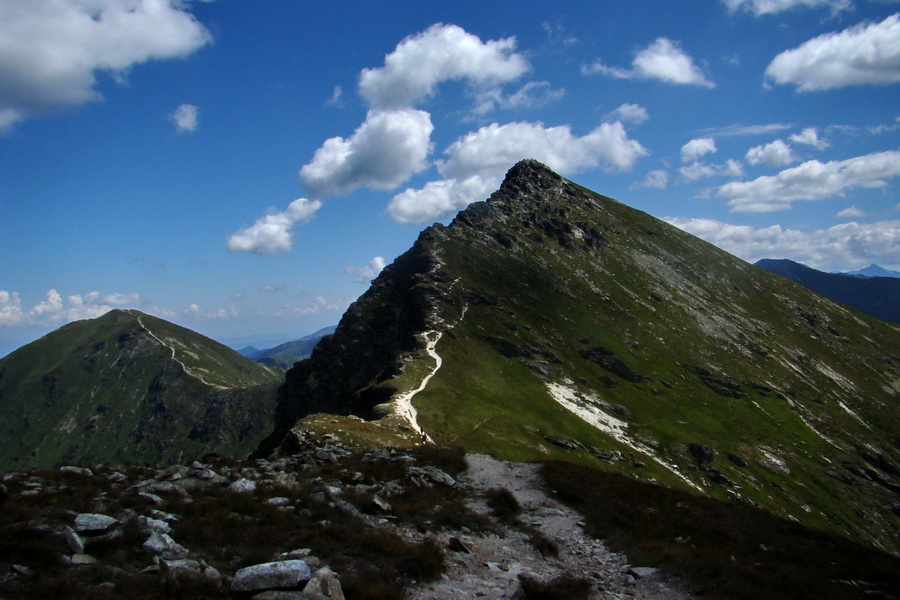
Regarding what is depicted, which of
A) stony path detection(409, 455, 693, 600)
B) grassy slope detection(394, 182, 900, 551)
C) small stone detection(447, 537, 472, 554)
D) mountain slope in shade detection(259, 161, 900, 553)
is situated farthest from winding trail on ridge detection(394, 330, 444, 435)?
small stone detection(447, 537, 472, 554)

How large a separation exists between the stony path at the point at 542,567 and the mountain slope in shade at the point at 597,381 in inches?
1448

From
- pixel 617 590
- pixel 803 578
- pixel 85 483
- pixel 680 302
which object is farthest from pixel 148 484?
pixel 680 302

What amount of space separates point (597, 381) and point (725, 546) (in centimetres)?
10465

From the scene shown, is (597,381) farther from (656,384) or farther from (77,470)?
(77,470)

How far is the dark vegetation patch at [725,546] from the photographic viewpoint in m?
15.4

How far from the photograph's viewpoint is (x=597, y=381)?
120 metres

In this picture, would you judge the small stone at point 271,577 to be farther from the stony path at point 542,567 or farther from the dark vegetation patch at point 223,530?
the stony path at point 542,567

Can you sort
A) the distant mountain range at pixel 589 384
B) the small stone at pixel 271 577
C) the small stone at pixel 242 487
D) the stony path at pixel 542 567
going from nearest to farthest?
the small stone at pixel 271 577, the stony path at pixel 542 567, the small stone at pixel 242 487, the distant mountain range at pixel 589 384

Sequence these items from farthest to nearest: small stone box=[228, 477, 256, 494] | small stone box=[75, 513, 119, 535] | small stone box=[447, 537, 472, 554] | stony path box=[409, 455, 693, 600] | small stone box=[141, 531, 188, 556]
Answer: small stone box=[228, 477, 256, 494] → small stone box=[447, 537, 472, 554] → stony path box=[409, 455, 693, 600] → small stone box=[75, 513, 119, 535] → small stone box=[141, 531, 188, 556]


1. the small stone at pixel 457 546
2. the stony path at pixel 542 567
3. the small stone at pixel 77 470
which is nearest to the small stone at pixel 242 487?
the small stone at pixel 77 470

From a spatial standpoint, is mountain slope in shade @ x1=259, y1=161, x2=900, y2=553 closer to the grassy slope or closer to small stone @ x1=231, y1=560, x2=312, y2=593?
the grassy slope

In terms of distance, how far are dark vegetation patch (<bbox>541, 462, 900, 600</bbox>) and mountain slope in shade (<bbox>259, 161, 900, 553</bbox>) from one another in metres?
34.2

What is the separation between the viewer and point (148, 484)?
62.9 feet

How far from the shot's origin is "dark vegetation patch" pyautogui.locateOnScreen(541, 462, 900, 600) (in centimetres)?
1541
